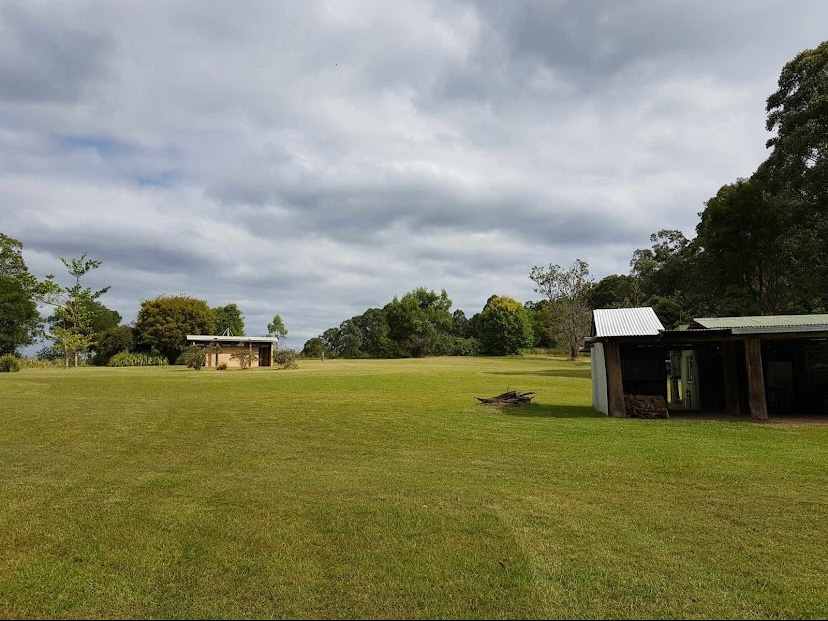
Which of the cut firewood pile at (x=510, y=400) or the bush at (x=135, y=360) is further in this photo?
the bush at (x=135, y=360)

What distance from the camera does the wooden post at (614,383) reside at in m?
15.2

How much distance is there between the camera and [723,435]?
1184 centimetres

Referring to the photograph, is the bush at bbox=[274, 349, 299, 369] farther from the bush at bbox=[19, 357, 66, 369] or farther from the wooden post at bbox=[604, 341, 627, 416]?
the wooden post at bbox=[604, 341, 627, 416]

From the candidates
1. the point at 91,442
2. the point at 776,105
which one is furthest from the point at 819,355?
the point at 91,442

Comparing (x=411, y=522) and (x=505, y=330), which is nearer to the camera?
(x=411, y=522)

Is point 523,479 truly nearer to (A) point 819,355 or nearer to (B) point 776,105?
(A) point 819,355

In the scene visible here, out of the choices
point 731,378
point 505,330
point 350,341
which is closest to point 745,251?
point 731,378

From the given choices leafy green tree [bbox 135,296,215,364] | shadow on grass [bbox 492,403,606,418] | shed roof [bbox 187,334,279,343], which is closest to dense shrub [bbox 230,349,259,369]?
shed roof [bbox 187,334,279,343]

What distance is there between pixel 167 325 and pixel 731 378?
5252 cm

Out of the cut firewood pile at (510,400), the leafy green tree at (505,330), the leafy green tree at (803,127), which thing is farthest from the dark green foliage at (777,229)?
the leafy green tree at (505,330)

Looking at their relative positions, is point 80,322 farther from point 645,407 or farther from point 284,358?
point 645,407

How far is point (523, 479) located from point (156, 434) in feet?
25.0

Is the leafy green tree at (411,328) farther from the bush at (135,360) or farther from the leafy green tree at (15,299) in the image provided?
the leafy green tree at (15,299)

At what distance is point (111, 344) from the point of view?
2264 inches
